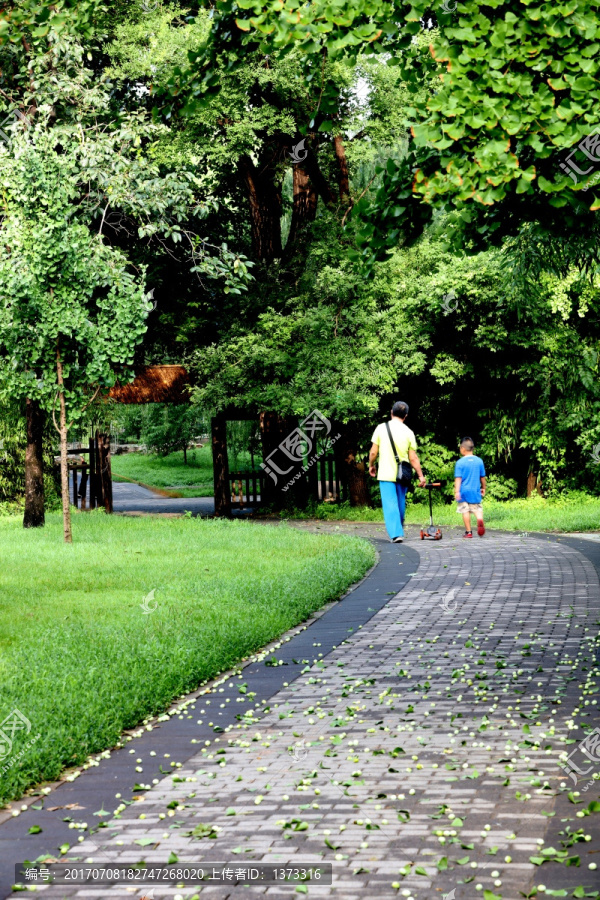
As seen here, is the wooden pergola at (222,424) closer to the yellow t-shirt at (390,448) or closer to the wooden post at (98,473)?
the wooden post at (98,473)

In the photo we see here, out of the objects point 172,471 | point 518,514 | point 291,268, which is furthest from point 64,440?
point 172,471

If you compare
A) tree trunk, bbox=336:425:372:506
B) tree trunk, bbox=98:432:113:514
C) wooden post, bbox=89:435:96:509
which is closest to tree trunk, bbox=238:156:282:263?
tree trunk, bbox=336:425:372:506

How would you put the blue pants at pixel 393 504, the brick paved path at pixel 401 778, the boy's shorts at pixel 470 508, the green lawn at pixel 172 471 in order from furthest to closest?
the green lawn at pixel 172 471
the boy's shorts at pixel 470 508
the blue pants at pixel 393 504
the brick paved path at pixel 401 778

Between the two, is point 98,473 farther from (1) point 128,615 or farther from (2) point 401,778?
(2) point 401,778

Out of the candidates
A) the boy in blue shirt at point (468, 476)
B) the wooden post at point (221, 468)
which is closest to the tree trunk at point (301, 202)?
the wooden post at point (221, 468)

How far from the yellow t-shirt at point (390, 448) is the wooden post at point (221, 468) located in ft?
47.1

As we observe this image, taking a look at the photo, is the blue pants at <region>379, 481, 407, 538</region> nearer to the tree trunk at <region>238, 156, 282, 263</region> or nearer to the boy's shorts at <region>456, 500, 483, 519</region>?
the boy's shorts at <region>456, 500, 483, 519</region>

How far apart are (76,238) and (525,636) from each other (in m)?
10.8

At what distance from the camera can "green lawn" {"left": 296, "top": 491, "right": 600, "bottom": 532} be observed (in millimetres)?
20500

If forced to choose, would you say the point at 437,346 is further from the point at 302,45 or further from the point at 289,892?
the point at 289,892

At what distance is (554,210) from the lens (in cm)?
664

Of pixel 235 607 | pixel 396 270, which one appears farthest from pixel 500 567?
pixel 396 270

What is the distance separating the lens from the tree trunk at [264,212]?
26062mm

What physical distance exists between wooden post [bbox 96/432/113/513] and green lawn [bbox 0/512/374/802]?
24.9 feet
